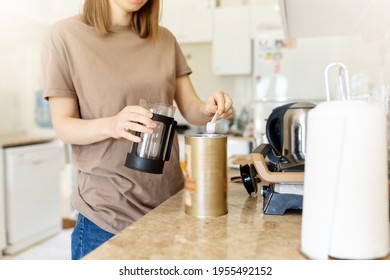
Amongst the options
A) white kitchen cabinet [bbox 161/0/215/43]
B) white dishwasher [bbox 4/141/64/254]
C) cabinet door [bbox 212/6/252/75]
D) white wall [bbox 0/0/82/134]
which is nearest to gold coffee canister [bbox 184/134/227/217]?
white dishwasher [bbox 4/141/64/254]

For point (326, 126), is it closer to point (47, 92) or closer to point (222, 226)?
point (222, 226)

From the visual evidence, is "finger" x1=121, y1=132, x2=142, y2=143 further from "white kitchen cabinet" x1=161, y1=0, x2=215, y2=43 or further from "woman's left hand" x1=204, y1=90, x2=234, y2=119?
"white kitchen cabinet" x1=161, y1=0, x2=215, y2=43

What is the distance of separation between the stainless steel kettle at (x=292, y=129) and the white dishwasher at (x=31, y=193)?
1.83 metres

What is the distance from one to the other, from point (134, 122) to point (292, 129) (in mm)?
294

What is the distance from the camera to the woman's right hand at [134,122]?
1.94 ft

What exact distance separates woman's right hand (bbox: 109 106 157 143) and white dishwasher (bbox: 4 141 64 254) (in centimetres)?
177

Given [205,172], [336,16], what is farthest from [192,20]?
[205,172]

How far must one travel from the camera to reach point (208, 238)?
533 millimetres

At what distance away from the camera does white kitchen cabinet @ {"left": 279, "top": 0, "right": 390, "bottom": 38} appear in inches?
32.4

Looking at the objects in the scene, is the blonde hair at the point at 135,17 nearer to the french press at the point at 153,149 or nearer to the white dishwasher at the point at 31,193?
the french press at the point at 153,149
